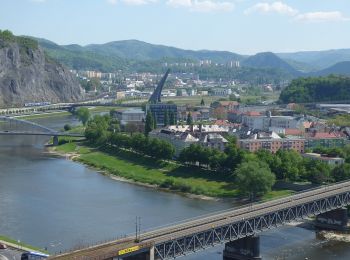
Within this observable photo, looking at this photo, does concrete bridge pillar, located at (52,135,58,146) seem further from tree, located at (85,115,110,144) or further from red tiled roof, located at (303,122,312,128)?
red tiled roof, located at (303,122,312,128)

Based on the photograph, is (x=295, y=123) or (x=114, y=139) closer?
(x=114, y=139)

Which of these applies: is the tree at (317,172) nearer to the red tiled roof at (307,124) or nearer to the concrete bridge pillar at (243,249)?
the concrete bridge pillar at (243,249)

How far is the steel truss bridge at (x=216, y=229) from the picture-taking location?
22095 mm

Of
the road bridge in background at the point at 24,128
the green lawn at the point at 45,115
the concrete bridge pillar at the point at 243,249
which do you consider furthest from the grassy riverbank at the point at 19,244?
the green lawn at the point at 45,115

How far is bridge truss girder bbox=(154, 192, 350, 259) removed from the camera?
23552 millimetres

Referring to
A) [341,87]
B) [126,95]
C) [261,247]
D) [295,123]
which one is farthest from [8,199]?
[126,95]

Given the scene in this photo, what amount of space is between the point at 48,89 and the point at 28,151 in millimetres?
58376

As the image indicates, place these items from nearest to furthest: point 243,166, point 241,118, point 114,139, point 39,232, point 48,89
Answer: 1. point 39,232
2. point 243,166
3. point 114,139
4. point 241,118
5. point 48,89

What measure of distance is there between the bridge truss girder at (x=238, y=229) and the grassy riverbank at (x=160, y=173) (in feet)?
22.6

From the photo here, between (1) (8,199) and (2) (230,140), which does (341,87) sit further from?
(1) (8,199)

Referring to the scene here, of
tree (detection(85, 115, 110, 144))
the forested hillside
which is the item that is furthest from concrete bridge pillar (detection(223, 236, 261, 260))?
the forested hillside

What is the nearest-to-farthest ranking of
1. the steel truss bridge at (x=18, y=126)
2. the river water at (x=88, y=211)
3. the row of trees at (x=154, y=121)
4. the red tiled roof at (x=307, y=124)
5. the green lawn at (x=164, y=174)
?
the river water at (x=88, y=211), the green lawn at (x=164, y=174), the row of trees at (x=154, y=121), the red tiled roof at (x=307, y=124), the steel truss bridge at (x=18, y=126)

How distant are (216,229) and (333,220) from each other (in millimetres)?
10001

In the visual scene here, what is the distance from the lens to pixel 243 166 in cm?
3803
